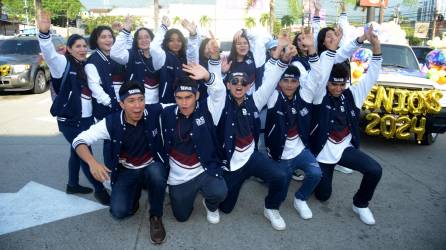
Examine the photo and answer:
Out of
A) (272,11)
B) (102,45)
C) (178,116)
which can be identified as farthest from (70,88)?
(272,11)

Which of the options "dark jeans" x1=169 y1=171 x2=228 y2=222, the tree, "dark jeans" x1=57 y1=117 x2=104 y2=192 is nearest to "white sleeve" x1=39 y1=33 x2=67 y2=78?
"dark jeans" x1=57 y1=117 x2=104 y2=192

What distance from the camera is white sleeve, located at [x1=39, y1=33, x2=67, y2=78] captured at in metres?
3.55

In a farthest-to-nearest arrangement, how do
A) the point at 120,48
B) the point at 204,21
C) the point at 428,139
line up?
the point at 204,21 → the point at 428,139 → the point at 120,48

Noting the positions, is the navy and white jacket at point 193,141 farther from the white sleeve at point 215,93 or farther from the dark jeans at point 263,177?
the dark jeans at point 263,177

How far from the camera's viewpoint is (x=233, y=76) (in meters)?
3.43

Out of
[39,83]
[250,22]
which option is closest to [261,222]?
[39,83]

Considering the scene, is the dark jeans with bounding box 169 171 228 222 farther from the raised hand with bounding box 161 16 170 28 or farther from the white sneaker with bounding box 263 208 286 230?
the raised hand with bounding box 161 16 170 28

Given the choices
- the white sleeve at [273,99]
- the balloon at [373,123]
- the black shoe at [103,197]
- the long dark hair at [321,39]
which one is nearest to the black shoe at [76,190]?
the black shoe at [103,197]

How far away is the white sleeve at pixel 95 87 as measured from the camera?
3840 millimetres

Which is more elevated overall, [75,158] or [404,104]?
[404,104]

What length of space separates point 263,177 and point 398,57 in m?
5.03

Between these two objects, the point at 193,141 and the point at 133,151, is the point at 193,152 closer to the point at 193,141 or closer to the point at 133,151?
the point at 193,141

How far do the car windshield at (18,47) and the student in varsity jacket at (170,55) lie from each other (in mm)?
7982

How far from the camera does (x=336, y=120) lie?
152 inches
